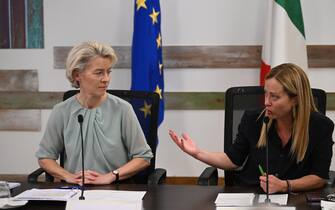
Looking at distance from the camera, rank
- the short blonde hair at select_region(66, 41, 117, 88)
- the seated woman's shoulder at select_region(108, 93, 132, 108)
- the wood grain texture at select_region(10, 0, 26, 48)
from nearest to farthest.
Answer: the short blonde hair at select_region(66, 41, 117, 88)
the seated woman's shoulder at select_region(108, 93, 132, 108)
the wood grain texture at select_region(10, 0, 26, 48)

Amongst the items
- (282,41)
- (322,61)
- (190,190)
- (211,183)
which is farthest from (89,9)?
(190,190)

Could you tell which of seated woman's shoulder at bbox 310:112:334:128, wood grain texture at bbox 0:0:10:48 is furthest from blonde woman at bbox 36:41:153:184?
wood grain texture at bbox 0:0:10:48

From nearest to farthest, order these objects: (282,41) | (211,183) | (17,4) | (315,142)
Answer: (315,142) < (211,183) < (282,41) < (17,4)

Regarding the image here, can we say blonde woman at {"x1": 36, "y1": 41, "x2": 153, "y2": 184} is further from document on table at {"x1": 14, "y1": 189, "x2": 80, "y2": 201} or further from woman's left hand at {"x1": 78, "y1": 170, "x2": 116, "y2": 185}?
→ document on table at {"x1": 14, "y1": 189, "x2": 80, "y2": 201}

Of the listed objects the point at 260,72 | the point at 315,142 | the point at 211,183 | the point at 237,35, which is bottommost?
the point at 211,183

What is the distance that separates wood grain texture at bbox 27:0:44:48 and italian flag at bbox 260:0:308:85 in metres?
1.78

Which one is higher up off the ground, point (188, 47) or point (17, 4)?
point (17, 4)

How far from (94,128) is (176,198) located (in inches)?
29.5

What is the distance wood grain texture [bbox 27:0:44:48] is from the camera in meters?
4.15

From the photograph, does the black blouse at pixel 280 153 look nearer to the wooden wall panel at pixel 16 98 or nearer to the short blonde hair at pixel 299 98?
the short blonde hair at pixel 299 98

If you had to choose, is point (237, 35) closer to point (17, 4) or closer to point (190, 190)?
point (17, 4)

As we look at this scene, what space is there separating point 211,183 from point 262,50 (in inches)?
63.8

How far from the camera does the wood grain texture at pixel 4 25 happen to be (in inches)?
165

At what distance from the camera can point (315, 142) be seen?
227 centimetres
